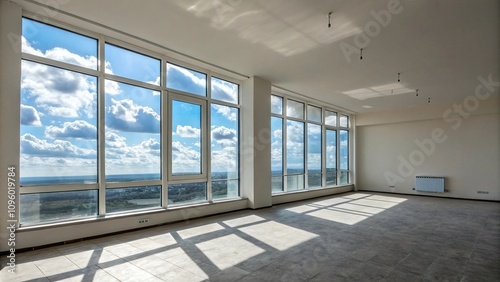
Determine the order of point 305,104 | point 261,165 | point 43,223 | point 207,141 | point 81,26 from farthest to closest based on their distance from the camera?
point 305,104 < point 261,165 < point 207,141 < point 81,26 < point 43,223

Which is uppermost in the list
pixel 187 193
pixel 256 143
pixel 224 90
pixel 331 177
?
pixel 224 90

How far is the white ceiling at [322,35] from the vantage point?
3.77 meters

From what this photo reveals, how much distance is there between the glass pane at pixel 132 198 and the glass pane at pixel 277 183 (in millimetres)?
3676

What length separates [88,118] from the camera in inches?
186

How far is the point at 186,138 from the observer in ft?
20.1

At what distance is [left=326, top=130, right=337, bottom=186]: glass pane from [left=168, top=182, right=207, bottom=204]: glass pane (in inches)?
234

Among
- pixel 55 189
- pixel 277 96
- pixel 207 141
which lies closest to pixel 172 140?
pixel 207 141

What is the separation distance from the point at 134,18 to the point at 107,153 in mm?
2335

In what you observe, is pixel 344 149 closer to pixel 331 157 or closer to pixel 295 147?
pixel 331 157

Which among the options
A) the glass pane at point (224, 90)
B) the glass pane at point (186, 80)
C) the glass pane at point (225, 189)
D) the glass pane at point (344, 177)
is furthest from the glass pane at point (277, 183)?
the glass pane at point (344, 177)

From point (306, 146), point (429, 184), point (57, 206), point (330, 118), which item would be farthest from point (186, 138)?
point (429, 184)

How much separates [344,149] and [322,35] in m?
8.23

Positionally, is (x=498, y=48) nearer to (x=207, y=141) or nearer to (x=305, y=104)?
(x=305, y=104)

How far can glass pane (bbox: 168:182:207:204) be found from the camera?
19.1ft
